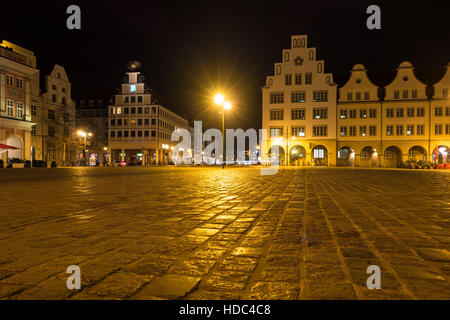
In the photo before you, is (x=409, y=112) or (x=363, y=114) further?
(x=363, y=114)

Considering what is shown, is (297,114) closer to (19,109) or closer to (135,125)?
(135,125)

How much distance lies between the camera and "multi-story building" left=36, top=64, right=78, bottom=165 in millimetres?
50781

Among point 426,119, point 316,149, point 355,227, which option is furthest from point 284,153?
point 355,227

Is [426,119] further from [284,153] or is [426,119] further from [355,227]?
[355,227]

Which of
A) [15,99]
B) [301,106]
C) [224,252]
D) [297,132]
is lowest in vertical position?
[224,252]

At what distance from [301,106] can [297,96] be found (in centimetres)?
169

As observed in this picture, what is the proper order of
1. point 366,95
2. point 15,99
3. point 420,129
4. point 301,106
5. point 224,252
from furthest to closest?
point 301,106 → point 366,95 → point 420,129 → point 15,99 → point 224,252

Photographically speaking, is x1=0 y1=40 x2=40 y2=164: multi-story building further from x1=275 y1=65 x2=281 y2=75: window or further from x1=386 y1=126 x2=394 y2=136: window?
x1=386 y1=126 x2=394 y2=136: window

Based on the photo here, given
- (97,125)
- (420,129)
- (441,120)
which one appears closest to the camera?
(441,120)

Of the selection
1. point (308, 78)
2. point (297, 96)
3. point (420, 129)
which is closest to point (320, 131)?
point (297, 96)

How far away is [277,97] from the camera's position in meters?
50.8

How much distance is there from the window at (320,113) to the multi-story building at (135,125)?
1294 inches

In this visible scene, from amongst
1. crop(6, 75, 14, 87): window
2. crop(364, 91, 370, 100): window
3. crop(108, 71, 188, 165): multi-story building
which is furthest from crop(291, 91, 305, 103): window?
crop(6, 75, 14, 87): window
